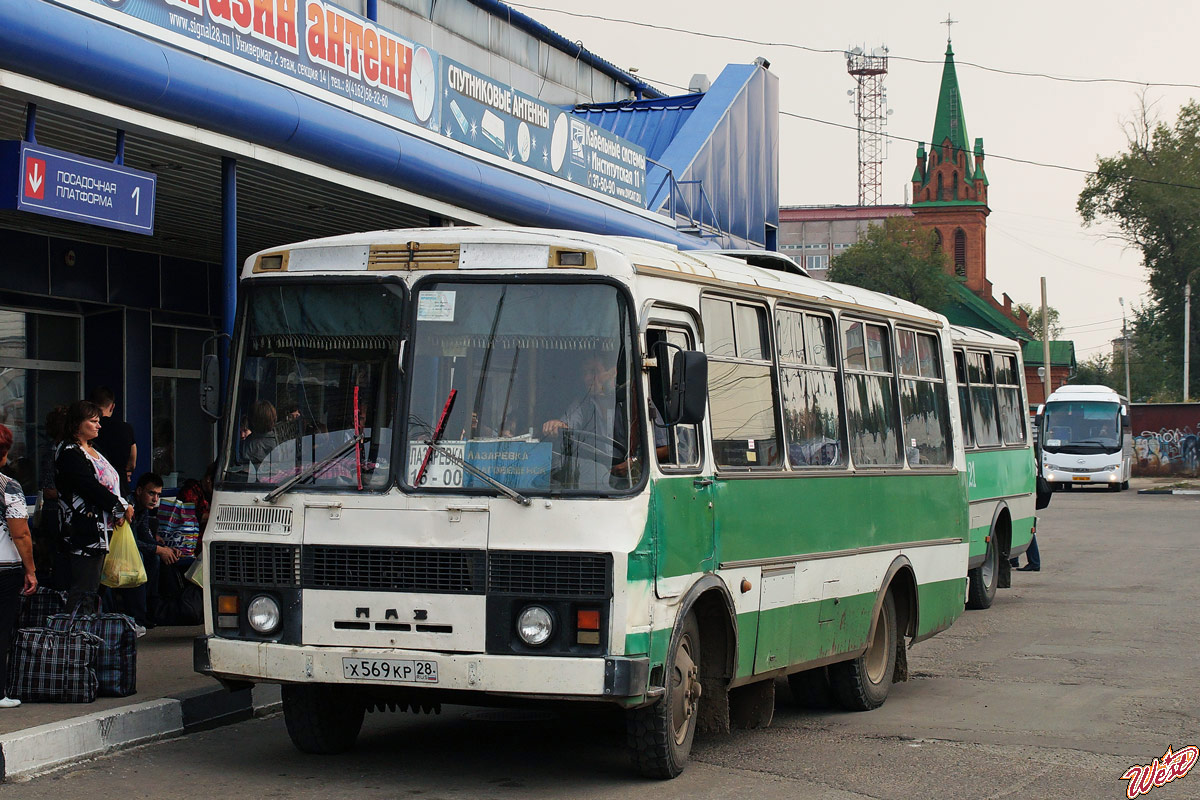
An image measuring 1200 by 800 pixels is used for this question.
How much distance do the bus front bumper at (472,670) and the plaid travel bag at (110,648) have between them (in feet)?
6.83

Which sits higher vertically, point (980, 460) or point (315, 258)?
point (315, 258)

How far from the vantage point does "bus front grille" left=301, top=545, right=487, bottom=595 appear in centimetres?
697

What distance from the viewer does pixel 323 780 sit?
7.41 meters

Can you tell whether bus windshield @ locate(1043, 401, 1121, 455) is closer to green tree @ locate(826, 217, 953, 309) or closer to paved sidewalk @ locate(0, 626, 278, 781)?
paved sidewalk @ locate(0, 626, 278, 781)

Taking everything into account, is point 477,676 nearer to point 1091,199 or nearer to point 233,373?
point 233,373

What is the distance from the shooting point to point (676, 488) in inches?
289

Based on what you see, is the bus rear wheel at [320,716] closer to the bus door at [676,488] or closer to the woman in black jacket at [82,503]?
the bus door at [676,488]

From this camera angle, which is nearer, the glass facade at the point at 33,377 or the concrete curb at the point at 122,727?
the concrete curb at the point at 122,727

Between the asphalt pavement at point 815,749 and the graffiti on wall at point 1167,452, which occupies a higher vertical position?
the graffiti on wall at point 1167,452

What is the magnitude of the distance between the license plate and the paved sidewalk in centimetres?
179

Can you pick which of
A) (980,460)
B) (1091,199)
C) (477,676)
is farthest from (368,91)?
(1091,199)

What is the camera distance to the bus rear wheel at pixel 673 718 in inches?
286

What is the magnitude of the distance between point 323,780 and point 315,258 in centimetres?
256

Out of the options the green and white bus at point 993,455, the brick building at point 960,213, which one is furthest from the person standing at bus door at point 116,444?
the brick building at point 960,213
